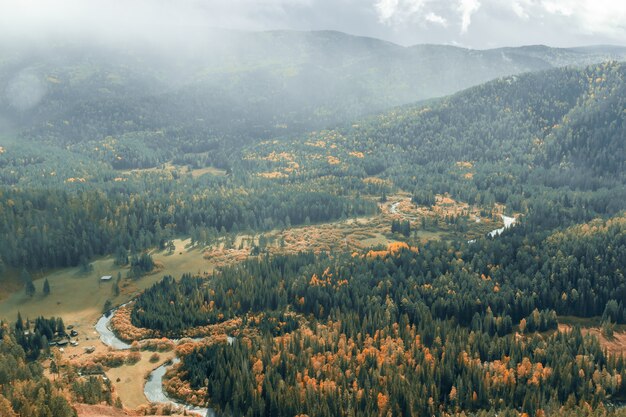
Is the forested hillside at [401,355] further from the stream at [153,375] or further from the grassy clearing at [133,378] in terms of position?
the grassy clearing at [133,378]

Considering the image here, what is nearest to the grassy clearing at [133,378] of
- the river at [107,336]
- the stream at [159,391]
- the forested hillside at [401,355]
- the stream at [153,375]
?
the stream at [159,391]

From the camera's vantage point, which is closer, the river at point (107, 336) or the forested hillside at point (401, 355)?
the forested hillside at point (401, 355)

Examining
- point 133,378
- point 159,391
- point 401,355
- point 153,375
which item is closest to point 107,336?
point 133,378

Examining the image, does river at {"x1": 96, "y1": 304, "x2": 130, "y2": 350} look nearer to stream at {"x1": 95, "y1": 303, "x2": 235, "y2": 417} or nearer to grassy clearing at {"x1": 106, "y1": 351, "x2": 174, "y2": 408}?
stream at {"x1": 95, "y1": 303, "x2": 235, "y2": 417}

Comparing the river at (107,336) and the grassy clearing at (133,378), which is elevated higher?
the river at (107,336)

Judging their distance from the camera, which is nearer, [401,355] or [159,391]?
[159,391]

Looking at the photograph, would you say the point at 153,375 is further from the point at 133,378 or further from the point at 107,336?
the point at 107,336

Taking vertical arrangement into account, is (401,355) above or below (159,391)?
above

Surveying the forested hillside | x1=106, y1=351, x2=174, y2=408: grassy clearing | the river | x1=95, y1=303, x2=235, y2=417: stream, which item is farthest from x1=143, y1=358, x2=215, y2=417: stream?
the river

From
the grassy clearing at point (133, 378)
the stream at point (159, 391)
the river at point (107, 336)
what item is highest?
the river at point (107, 336)

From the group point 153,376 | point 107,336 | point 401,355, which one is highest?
point 107,336

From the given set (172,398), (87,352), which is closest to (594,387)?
(172,398)
